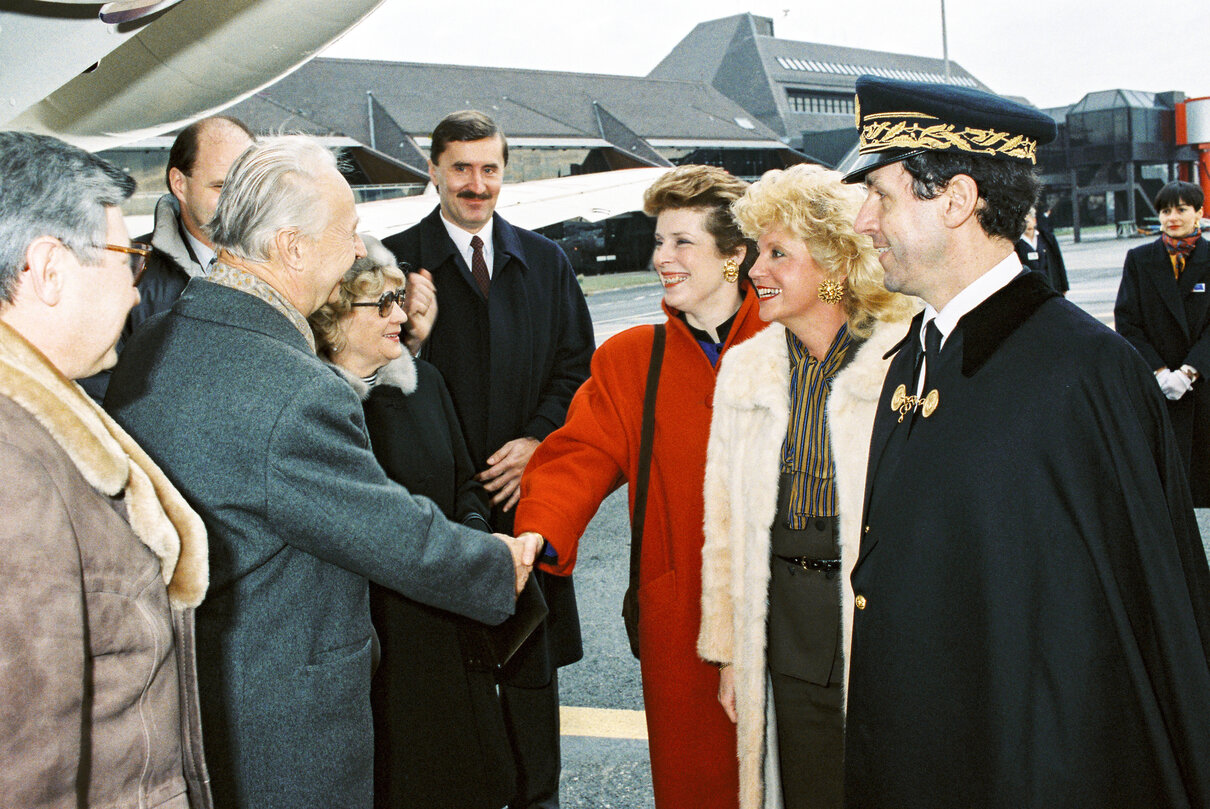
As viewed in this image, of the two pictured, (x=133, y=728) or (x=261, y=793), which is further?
(x=261, y=793)

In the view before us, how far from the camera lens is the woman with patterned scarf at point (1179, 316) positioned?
566cm

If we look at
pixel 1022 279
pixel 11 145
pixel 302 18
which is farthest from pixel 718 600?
pixel 302 18

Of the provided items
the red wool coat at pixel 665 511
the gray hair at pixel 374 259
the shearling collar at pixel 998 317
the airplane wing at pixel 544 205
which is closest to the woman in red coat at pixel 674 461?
the red wool coat at pixel 665 511

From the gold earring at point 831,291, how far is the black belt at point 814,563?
2.19 feet

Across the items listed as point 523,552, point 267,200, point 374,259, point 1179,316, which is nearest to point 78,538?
point 267,200

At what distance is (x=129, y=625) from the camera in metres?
1.30

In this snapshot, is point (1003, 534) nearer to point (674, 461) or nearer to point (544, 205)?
point (674, 461)

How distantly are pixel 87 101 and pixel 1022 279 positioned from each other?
7917 mm

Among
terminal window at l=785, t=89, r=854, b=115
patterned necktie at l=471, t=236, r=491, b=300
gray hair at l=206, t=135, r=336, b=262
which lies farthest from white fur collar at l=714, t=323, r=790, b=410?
terminal window at l=785, t=89, r=854, b=115

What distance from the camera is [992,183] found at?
72.0 inches

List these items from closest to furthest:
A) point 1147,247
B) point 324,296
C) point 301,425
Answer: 1. point 301,425
2. point 324,296
3. point 1147,247

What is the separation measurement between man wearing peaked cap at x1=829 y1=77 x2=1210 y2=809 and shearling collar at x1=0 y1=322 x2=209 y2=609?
4.15ft

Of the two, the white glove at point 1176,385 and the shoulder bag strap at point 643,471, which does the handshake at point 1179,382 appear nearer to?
the white glove at point 1176,385

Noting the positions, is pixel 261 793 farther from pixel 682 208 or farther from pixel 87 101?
pixel 87 101
